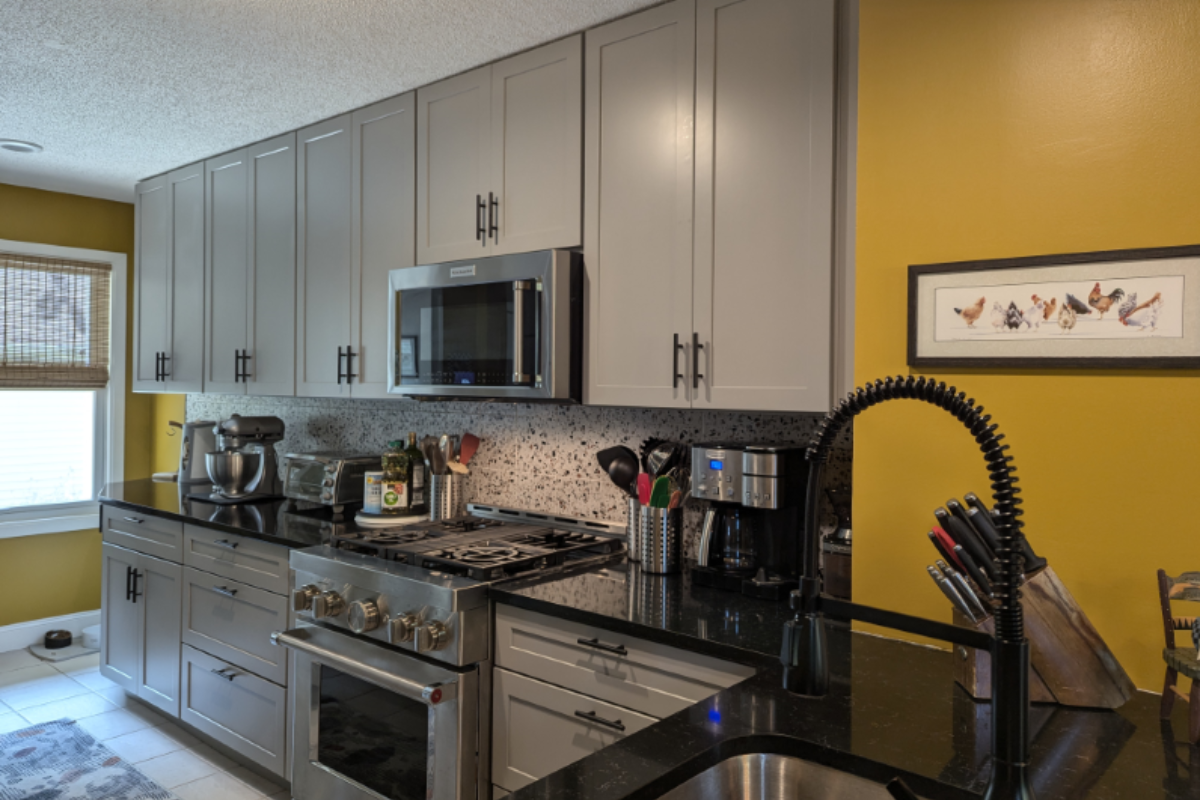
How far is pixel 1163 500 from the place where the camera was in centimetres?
137

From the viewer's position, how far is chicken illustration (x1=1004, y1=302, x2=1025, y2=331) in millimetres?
1482

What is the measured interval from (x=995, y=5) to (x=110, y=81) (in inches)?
105

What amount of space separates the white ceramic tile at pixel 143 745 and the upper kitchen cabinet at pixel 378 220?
158cm

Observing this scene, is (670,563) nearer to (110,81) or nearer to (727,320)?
(727,320)

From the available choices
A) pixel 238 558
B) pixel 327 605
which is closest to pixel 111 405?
pixel 238 558

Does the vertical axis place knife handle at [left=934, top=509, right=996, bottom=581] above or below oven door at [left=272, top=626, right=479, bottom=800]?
above

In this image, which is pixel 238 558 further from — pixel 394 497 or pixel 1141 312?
pixel 1141 312

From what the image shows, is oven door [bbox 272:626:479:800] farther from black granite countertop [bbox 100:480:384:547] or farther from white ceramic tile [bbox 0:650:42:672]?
white ceramic tile [bbox 0:650:42:672]

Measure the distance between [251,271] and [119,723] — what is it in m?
1.97

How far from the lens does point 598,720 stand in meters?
1.84

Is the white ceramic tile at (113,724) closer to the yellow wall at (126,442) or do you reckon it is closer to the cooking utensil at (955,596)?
the yellow wall at (126,442)

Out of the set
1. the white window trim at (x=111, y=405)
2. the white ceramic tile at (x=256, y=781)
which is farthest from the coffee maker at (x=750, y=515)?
the white window trim at (x=111, y=405)

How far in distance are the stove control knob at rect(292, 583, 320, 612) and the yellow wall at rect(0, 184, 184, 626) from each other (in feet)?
9.23

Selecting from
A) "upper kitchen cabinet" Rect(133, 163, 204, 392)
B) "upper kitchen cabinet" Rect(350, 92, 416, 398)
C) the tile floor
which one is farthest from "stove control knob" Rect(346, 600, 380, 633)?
"upper kitchen cabinet" Rect(133, 163, 204, 392)
